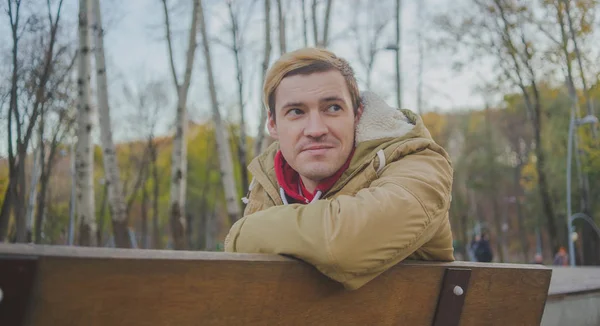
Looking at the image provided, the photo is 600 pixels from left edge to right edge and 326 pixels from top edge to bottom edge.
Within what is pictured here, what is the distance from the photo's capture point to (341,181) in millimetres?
2098

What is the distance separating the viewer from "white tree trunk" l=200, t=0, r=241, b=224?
15016 millimetres

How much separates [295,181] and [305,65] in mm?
497

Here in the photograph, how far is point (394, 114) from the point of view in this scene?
2.22 metres

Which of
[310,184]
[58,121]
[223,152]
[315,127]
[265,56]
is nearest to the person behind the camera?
[315,127]

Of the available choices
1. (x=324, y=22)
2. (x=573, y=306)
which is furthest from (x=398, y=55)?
(x=573, y=306)

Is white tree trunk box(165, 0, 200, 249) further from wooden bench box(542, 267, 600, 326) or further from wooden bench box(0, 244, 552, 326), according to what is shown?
wooden bench box(0, 244, 552, 326)

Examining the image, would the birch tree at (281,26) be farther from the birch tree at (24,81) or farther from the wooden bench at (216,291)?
the wooden bench at (216,291)

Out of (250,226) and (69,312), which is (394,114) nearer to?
(250,226)

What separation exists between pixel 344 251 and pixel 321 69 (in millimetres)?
866

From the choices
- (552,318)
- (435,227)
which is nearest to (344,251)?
(435,227)

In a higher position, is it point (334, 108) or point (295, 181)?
point (334, 108)

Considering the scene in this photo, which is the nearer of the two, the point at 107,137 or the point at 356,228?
the point at 356,228

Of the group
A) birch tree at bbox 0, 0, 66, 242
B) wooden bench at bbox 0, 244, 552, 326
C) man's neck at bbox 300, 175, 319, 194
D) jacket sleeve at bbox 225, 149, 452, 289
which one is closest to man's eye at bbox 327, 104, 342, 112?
man's neck at bbox 300, 175, 319, 194

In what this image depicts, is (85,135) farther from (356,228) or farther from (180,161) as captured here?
(356,228)
